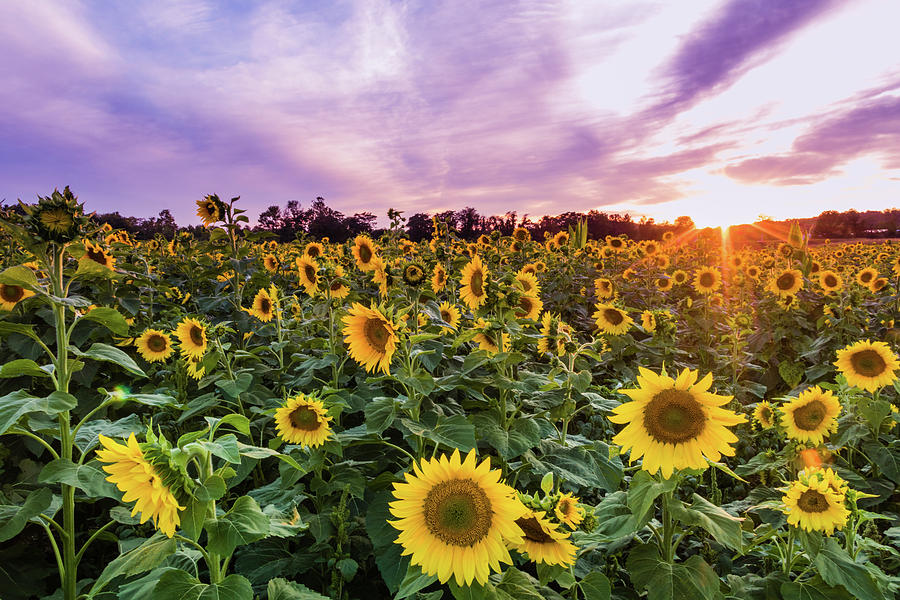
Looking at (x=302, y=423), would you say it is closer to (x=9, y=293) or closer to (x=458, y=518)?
(x=458, y=518)

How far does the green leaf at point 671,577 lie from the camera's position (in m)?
1.61

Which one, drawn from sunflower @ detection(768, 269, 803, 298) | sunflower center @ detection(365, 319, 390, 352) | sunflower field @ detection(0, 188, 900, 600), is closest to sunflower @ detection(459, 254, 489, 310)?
sunflower field @ detection(0, 188, 900, 600)

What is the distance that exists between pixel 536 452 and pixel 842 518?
1299mm

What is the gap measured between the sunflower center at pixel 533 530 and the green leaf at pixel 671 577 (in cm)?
44

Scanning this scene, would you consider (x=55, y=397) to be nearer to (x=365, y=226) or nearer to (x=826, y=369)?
(x=826, y=369)

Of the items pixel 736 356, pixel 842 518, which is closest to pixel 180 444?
pixel 842 518

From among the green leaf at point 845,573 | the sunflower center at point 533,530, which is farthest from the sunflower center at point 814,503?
the sunflower center at point 533,530

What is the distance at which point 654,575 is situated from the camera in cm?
169

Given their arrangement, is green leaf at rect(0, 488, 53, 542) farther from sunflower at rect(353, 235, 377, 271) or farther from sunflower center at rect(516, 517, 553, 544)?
sunflower at rect(353, 235, 377, 271)

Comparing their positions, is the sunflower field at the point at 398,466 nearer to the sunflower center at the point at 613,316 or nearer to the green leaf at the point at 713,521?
the green leaf at the point at 713,521

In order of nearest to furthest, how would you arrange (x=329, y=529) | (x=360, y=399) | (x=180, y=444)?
(x=180, y=444), (x=329, y=529), (x=360, y=399)

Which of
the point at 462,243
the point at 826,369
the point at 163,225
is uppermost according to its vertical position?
the point at 163,225

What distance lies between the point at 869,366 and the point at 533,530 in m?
2.97

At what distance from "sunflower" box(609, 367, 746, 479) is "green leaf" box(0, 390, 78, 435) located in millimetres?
1894
